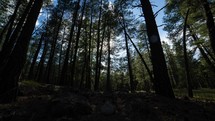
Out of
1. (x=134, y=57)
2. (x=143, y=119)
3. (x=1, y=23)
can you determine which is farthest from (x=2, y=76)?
(x=134, y=57)

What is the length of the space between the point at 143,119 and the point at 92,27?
61.8 ft

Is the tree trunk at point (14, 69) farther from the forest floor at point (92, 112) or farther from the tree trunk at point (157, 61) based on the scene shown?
the tree trunk at point (157, 61)

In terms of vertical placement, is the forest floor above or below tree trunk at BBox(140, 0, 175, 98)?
below

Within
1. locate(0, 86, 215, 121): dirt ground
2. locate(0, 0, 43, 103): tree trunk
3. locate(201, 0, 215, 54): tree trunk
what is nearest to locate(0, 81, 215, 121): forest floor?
locate(0, 86, 215, 121): dirt ground

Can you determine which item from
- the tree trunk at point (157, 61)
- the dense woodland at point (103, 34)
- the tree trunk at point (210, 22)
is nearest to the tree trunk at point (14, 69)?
the dense woodland at point (103, 34)

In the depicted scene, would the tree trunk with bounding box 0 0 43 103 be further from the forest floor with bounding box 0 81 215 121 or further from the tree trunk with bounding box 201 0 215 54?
the tree trunk with bounding box 201 0 215 54

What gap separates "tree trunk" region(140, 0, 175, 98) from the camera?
589 centimetres

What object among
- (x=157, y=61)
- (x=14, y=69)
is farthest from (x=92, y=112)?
(x=157, y=61)

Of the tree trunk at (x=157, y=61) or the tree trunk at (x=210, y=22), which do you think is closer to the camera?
the tree trunk at (x=157, y=61)

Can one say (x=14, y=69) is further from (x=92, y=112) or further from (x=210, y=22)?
(x=210, y=22)

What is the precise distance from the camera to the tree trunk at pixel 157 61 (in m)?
5.89

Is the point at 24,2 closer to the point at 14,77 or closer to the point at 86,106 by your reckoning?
the point at 14,77

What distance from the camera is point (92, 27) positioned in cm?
2125

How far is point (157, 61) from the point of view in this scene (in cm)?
623
